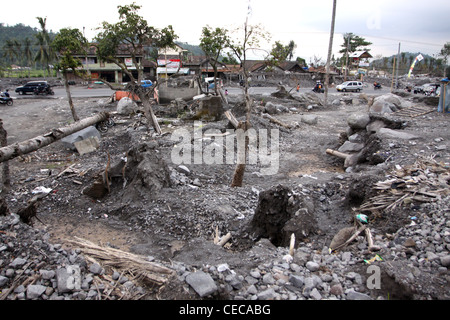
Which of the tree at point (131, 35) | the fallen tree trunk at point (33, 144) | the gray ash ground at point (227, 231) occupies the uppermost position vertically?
the tree at point (131, 35)

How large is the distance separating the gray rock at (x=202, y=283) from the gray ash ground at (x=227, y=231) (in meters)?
0.05

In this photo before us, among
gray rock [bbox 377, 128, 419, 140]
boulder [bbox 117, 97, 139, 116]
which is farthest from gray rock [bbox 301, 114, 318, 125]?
boulder [bbox 117, 97, 139, 116]

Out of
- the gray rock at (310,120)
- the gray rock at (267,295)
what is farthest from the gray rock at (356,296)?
the gray rock at (310,120)

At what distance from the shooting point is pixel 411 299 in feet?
9.63

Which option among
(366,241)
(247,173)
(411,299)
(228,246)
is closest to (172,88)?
(247,173)

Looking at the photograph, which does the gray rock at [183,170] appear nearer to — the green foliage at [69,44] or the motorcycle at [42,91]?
the green foliage at [69,44]

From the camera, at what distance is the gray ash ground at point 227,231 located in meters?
3.22

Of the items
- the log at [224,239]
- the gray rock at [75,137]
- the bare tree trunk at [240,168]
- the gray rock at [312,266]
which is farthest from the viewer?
the gray rock at [75,137]

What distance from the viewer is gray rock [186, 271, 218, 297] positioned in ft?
10.0

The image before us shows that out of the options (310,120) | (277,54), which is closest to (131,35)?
(277,54)

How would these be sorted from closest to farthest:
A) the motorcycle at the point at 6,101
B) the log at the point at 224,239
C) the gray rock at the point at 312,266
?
the gray rock at the point at 312,266 → the log at the point at 224,239 → the motorcycle at the point at 6,101

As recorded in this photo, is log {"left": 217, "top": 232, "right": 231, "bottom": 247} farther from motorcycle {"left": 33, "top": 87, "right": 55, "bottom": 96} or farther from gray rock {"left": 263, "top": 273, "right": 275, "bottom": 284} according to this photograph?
motorcycle {"left": 33, "top": 87, "right": 55, "bottom": 96}

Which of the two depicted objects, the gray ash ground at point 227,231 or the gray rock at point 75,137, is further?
the gray rock at point 75,137
